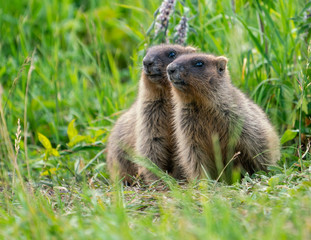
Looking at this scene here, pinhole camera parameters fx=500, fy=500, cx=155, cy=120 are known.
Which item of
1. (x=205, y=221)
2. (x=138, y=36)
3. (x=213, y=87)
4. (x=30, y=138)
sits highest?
(x=138, y=36)

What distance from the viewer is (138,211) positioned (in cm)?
365

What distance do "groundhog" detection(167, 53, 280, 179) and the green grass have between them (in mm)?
295

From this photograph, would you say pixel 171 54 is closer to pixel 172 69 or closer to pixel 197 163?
pixel 172 69

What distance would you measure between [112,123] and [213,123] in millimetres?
2118

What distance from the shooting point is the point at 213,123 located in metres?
4.88

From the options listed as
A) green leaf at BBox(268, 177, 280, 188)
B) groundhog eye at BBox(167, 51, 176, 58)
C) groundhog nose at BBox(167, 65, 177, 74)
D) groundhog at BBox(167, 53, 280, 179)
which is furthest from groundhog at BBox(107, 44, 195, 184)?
green leaf at BBox(268, 177, 280, 188)

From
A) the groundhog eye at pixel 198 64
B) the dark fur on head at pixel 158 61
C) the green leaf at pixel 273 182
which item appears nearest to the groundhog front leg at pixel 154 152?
the dark fur on head at pixel 158 61

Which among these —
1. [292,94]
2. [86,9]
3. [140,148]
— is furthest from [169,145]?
[86,9]

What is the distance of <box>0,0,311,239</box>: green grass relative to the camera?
3061 mm

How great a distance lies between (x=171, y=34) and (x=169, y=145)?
1.65 metres

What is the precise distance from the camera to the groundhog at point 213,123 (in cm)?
484

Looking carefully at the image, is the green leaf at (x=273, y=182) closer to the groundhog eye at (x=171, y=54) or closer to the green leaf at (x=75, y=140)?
the groundhog eye at (x=171, y=54)

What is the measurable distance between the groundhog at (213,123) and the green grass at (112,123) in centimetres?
30

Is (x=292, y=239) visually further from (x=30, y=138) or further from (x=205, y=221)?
(x=30, y=138)
